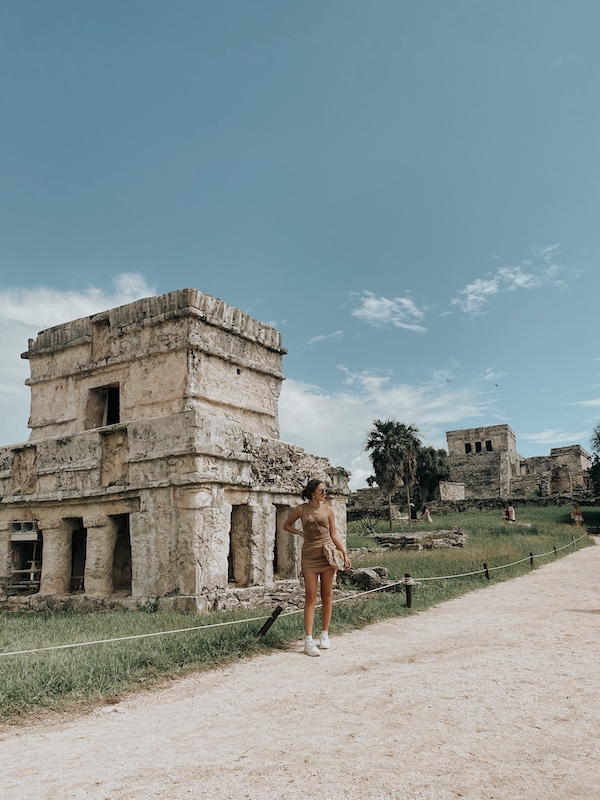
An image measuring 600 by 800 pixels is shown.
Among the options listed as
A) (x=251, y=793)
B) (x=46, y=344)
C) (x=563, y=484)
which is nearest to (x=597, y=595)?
(x=251, y=793)

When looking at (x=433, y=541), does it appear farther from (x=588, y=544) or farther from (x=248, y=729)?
(x=248, y=729)

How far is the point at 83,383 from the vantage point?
1249 cm

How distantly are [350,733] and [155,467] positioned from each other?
6.52m

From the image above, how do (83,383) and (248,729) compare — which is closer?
(248,729)

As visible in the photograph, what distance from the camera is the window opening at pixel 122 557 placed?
35.6 ft

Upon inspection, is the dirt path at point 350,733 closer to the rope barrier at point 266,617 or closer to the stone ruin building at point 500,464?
the rope barrier at point 266,617

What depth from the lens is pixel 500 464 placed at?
46.1 meters

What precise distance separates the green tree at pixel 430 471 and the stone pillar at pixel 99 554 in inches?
1350

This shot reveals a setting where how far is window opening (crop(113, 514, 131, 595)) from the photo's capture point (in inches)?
427

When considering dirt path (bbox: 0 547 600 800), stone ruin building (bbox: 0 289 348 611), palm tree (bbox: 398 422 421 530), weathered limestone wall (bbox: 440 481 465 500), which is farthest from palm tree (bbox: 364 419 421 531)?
dirt path (bbox: 0 547 600 800)

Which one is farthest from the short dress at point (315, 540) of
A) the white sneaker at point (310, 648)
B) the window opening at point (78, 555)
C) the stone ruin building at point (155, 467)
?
the window opening at point (78, 555)

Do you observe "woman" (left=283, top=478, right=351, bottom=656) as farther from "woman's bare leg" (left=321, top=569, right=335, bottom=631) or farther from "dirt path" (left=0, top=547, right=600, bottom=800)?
"dirt path" (left=0, top=547, right=600, bottom=800)

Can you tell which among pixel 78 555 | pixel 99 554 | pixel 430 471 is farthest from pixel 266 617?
pixel 430 471

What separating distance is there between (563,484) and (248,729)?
117ft
